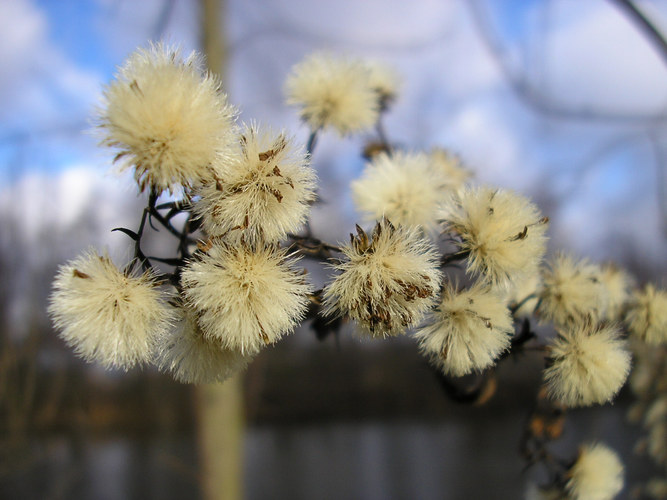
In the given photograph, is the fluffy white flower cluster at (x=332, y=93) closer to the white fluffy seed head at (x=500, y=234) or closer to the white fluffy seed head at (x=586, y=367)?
the white fluffy seed head at (x=500, y=234)

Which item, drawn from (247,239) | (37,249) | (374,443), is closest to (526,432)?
(247,239)

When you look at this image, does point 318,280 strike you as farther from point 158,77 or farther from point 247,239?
point 158,77

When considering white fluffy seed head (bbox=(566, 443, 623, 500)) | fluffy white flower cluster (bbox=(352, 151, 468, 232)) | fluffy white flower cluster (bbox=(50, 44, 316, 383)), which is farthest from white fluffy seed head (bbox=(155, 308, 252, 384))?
white fluffy seed head (bbox=(566, 443, 623, 500))

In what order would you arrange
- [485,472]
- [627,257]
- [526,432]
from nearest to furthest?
[526,432] < [627,257] < [485,472]

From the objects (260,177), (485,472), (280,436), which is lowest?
(485,472)

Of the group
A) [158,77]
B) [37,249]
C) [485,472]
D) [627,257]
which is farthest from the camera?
[485,472]

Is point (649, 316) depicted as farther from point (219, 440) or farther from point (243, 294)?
point (219, 440)

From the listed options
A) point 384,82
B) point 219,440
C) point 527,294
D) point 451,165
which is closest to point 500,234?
point 527,294
